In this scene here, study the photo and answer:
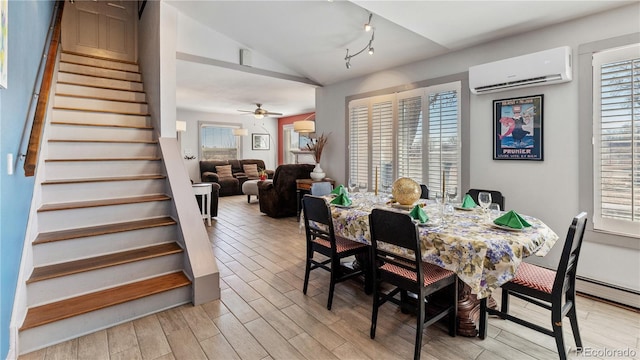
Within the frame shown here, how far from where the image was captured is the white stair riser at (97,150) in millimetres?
3182

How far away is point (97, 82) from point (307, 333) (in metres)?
4.46

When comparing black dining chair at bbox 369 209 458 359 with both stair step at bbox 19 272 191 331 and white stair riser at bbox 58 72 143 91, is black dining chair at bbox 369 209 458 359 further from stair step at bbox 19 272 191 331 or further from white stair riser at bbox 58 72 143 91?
white stair riser at bbox 58 72 143 91

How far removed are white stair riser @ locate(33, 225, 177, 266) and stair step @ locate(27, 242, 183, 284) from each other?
0.17ft

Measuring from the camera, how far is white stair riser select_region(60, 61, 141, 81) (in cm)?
430

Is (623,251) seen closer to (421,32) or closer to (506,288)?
(506,288)

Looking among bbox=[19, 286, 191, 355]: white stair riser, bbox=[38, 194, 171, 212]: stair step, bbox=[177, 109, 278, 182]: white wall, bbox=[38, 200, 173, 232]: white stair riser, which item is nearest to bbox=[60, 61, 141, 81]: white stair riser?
bbox=[38, 194, 171, 212]: stair step

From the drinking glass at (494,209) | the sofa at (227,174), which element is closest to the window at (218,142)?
the sofa at (227,174)

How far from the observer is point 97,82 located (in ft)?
14.2

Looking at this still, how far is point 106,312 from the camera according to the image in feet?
7.27

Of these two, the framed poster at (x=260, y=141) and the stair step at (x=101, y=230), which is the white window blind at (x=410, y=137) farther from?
the framed poster at (x=260, y=141)

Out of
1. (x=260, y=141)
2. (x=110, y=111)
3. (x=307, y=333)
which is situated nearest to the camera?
(x=307, y=333)

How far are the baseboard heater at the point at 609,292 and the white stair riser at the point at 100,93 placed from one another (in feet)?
18.4

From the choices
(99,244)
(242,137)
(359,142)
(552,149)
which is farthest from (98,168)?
(242,137)

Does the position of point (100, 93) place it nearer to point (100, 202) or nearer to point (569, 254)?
point (100, 202)
